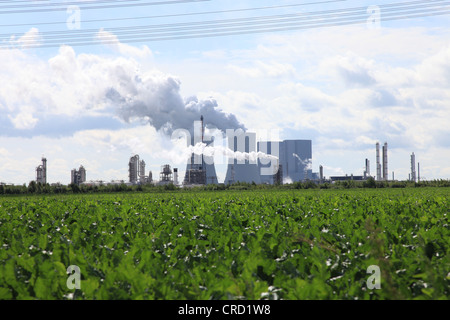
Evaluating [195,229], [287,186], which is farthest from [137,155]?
[195,229]

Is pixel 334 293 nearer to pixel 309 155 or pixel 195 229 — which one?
pixel 195 229

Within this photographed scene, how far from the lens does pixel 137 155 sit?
8912cm

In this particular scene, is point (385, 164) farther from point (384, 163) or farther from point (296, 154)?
point (296, 154)

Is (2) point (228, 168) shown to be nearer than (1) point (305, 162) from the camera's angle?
Yes

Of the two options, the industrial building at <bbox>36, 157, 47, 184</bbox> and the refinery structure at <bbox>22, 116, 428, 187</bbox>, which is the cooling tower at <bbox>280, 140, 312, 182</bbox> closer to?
the refinery structure at <bbox>22, 116, 428, 187</bbox>

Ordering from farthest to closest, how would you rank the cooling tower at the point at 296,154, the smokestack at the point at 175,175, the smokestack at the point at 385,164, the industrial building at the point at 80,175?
the cooling tower at the point at 296,154 → the industrial building at the point at 80,175 → the smokestack at the point at 385,164 → the smokestack at the point at 175,175

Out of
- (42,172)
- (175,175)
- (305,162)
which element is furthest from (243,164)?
(305,162)

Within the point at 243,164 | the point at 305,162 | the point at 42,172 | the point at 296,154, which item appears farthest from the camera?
the point at 305,162

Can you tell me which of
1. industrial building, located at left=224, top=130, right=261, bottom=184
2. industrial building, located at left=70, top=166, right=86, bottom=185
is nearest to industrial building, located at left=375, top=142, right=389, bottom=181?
industrial building, located at left=224, top=130, right=261, bottom=184

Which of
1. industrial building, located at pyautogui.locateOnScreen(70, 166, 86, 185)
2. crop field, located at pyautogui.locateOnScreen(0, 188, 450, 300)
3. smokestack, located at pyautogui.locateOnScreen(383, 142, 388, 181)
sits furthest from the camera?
industrial building, located at pyautogui.locateOnScreen(70, 166, 86, 185)

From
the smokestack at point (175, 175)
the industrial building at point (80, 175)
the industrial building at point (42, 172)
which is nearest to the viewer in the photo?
the industrial building at point (42, 172)

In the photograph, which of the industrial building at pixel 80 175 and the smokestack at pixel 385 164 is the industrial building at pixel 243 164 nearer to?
the smokestack at pixel 385 164

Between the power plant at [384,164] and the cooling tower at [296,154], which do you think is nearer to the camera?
the power plant at [384,164]

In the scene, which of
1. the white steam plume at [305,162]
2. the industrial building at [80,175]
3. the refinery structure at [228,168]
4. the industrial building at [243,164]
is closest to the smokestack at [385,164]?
the refinery structure at [228,168]
